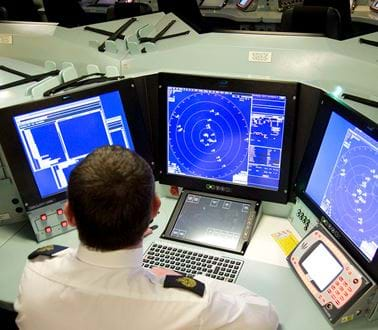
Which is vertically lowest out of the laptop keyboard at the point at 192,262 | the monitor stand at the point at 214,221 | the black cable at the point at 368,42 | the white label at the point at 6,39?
the laptop keyboard at the point at 192,262

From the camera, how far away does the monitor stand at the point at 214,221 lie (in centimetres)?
159

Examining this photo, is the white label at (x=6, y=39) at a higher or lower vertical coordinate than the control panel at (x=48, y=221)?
higher

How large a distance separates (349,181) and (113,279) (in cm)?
69

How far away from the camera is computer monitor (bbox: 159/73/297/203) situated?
154cm

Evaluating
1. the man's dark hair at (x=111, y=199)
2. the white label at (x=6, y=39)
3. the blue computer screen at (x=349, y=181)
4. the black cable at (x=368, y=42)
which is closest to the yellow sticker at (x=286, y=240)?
the blue computer screen at (x=349, y=181)

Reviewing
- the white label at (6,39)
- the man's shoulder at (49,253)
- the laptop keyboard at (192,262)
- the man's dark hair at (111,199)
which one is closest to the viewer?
the man's dark hair at (111,199)

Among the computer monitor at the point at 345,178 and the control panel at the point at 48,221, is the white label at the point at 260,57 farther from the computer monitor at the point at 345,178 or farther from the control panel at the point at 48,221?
the control panel at the point at 48,221

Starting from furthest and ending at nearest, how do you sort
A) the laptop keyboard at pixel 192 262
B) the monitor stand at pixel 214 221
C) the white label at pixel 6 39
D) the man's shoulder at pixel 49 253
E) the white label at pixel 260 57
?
the white label at pixel 6 39 < the white label at pixel 260 57 < the monitor stand at pixel 214 221 < the laptop keyboard at pixel 192 262 < the man's shoulder at pixel 49 253

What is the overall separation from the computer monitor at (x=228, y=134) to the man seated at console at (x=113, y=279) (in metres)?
0.62

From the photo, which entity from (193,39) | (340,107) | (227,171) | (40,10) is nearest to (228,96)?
(227,171)

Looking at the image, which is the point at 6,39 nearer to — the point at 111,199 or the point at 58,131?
the point at 58,131

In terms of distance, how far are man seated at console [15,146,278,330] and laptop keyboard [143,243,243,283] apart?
16.2 inches

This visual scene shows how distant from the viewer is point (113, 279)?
99 cm

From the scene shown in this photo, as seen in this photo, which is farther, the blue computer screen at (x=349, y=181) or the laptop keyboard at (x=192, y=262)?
the laptop keyboard at (x=192, y=262)
